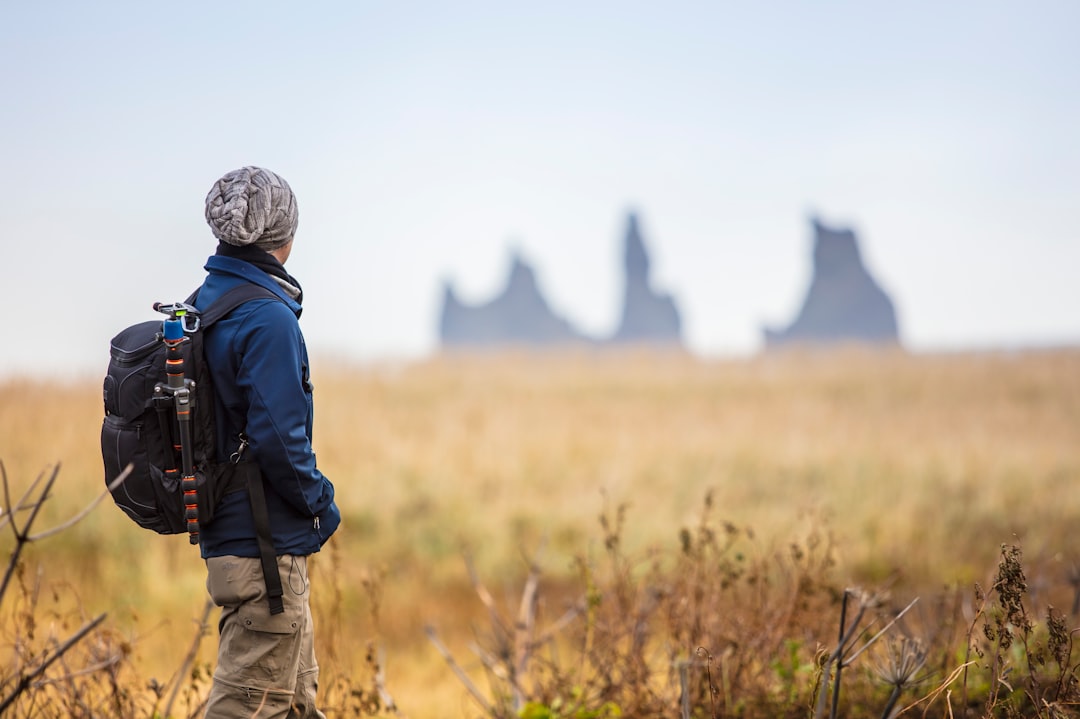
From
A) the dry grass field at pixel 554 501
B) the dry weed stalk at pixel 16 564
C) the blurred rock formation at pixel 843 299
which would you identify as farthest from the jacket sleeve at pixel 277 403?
the blurred rock formation at pixel 843 299

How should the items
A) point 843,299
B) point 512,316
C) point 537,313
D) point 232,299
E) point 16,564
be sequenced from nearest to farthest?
1. point 16,564
2. point 232,299
3. point 843,299
4. point 537,313
5. point 512,316

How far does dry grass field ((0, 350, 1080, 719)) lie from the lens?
6.04 m

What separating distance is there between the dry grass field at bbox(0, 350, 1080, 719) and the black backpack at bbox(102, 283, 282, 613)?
100cm

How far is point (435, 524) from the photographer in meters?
9.30

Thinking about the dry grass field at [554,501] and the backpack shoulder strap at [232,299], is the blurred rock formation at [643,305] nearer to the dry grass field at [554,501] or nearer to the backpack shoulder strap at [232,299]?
the dry grass field at [554,501]

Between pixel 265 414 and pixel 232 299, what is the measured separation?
0.40 metres

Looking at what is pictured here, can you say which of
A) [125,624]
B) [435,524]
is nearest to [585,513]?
[435,524]

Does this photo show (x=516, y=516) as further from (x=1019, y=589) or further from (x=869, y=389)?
(x=869, y=389)

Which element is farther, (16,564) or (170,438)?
(170,438)

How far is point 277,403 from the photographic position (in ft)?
8.24

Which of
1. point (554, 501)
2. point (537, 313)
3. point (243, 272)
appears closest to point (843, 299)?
point (537, 313)

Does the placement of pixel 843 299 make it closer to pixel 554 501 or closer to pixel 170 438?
pixel 554 501

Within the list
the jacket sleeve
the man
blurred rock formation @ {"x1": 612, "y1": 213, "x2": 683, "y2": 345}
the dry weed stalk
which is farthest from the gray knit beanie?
blurred rock formation @ {"x1": 612, "y1": 213, "x2": 683, "y2": 345}

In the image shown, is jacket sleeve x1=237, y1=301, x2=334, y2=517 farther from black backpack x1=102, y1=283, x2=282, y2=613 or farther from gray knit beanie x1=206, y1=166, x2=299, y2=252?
gray knit beanie x1=206, y1=166, x2=299, y2=252
